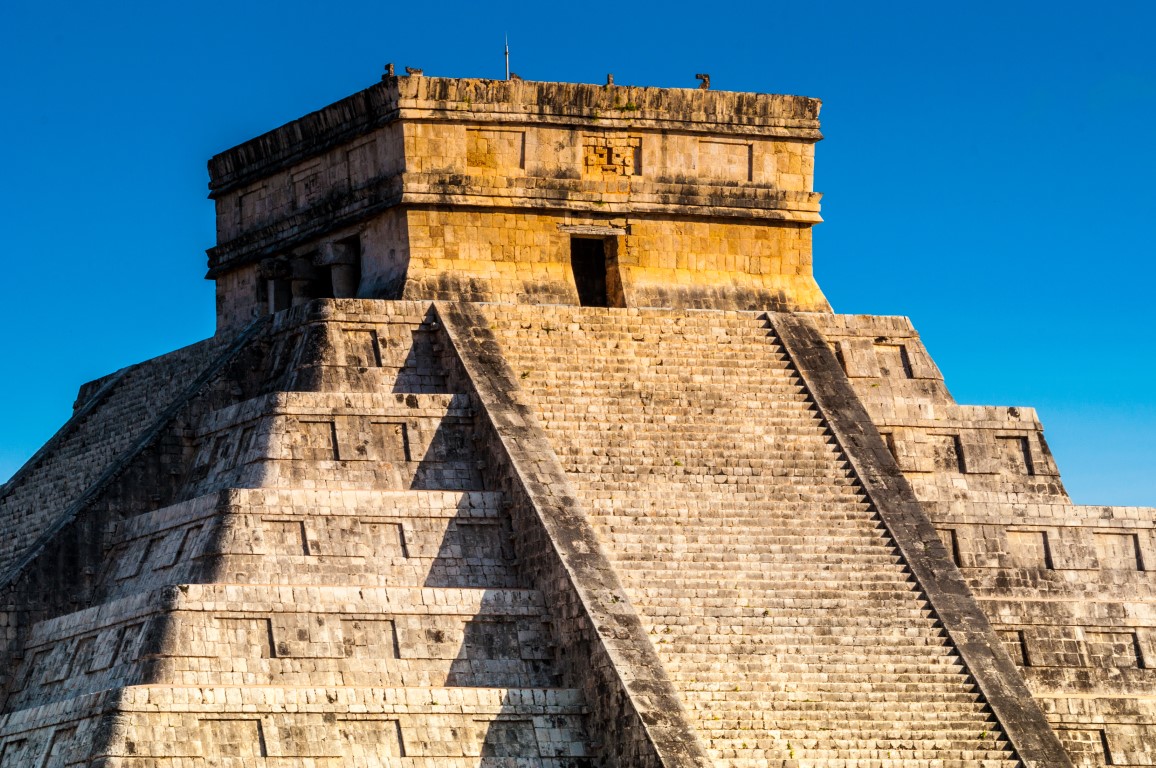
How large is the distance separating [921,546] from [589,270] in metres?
7.19

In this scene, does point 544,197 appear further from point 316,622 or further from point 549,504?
point 316,622

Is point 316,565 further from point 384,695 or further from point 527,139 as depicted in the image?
point 527,139

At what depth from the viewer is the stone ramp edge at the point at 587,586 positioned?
1029 inches

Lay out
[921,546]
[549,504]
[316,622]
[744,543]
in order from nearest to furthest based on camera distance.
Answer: [316,622]
[549,504]
[744,543]
[921,546]

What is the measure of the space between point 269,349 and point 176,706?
8.05 metres

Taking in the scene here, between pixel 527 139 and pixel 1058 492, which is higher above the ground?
pixel 527 139

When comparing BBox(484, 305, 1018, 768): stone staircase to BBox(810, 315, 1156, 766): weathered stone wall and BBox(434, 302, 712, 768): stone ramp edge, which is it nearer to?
BBox(434, 302, 712, 768): stone ramp edge

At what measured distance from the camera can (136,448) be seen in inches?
1245

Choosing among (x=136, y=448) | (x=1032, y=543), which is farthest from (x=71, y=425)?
(x=1032, y=543)

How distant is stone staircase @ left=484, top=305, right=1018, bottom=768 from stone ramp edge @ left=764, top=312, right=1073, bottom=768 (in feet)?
0.47

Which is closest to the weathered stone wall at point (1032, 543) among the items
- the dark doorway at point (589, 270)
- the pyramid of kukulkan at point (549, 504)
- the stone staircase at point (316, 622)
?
the pyramid of kukulkan at point (549, 504)

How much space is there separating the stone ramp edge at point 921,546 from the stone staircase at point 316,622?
4.30 metres

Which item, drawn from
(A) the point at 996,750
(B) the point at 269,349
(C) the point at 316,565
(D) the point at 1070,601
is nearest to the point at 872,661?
(A) the point at 996,750

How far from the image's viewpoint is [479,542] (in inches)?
1144
